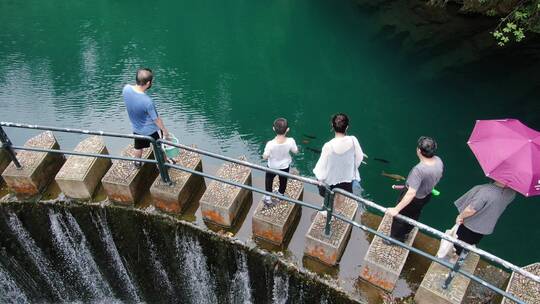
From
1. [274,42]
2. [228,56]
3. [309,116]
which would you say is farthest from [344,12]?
[309,116]

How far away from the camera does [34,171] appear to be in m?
5.38

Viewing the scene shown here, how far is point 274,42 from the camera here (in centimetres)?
1530

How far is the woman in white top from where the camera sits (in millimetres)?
4113

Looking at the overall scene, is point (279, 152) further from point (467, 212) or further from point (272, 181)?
point (467, 212)

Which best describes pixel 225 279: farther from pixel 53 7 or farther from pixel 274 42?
pixel 53 7

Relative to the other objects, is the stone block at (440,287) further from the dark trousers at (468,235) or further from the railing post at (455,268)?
the dark trousers at (468,235)

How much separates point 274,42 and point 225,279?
11470 mm

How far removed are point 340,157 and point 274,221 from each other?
3.56 feet

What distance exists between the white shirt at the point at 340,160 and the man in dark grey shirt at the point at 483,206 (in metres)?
1.11

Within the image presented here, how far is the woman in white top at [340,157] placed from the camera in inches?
162

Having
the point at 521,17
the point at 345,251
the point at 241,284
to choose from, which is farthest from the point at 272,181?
the point at 521,17

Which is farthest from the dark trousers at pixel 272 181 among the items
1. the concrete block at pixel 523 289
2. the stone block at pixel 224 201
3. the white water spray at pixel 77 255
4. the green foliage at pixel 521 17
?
the green foliage at pixel 521 17

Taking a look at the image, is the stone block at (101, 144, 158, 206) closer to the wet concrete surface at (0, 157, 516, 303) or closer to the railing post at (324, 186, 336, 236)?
the wet concrete surface at (0, 157, 516, 303)

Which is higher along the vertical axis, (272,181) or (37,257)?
(272,181)
